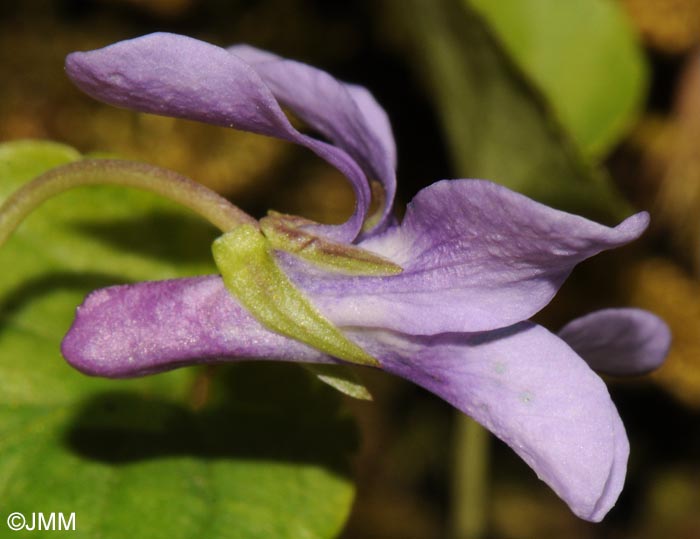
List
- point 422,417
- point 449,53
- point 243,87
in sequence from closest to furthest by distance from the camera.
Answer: point 243,87 → point 449,53 → point 422,417

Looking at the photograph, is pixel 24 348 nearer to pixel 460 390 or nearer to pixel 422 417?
pixel 460 390

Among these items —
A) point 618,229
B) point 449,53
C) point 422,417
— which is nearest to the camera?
point 618,229

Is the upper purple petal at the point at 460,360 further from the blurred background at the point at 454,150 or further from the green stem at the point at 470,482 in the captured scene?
the green stem at the point at 470,482

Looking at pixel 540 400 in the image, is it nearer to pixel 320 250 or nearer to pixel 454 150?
pixel 320 250

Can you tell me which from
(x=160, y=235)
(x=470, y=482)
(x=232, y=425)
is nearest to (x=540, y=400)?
(x=232, y=425)

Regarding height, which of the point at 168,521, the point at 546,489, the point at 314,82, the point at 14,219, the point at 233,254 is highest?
the point at 314,82

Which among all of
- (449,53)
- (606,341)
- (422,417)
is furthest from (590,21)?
(606,341)
